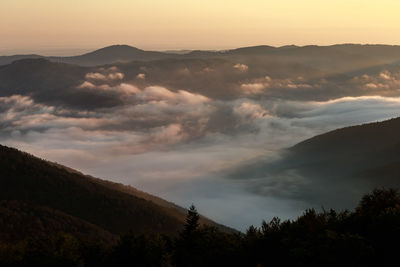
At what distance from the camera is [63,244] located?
6034cm

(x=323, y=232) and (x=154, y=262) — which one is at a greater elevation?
(x=323, y=232)

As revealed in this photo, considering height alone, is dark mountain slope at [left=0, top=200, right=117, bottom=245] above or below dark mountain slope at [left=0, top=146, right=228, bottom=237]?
below

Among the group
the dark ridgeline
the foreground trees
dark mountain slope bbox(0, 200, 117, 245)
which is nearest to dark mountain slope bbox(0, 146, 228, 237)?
dark mountain slope bbox(0, 200, 117, 245)

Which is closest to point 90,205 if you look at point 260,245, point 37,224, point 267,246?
point 37,224

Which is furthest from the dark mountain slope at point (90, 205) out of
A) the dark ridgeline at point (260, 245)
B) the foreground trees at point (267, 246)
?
the foreground trees at point (267, 246)

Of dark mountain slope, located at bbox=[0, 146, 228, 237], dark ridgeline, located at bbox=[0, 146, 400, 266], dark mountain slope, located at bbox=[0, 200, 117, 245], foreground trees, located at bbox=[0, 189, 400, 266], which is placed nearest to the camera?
foreground trees, located at bbox=[0, 189, 400, 266]

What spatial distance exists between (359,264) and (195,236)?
23.0 meters

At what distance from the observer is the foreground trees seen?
46094 millimetres

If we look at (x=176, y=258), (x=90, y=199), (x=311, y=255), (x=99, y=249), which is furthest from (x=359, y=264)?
(x=90, y=199)

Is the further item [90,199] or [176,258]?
[90,199]

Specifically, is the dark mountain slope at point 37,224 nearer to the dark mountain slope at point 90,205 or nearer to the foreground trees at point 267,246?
the dark mountain slope at point 90,205

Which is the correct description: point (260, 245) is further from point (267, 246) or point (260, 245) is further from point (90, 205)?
point (90, 205)

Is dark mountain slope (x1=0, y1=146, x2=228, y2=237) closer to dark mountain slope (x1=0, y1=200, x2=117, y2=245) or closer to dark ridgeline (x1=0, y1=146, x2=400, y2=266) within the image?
dark mountain slope (x1=0, y1=200, x2=117, y2=245)

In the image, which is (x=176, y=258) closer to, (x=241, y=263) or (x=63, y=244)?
(x=241, y=263)
